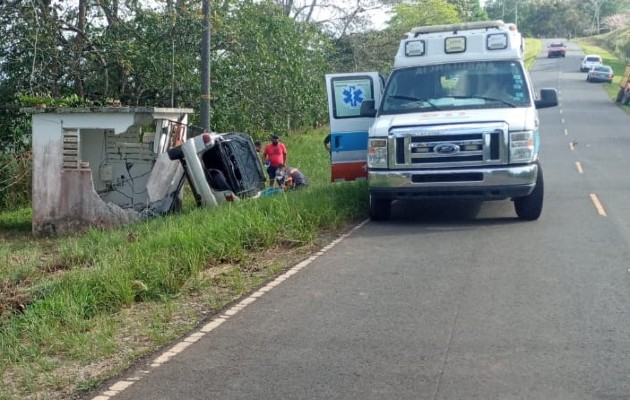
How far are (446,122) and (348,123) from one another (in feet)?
7.78

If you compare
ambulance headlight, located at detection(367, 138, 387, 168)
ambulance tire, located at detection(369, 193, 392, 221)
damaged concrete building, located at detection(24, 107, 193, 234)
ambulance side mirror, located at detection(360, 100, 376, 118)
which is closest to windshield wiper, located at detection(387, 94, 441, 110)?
ambulance side mirror, located at detection(360, 100, 376, 118)

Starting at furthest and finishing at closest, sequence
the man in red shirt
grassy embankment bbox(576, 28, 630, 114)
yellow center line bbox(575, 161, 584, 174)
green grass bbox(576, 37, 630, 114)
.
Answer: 1. grassy embankment bbox(576, 28, 630, 114)
2. green grass bbox(576, 37, 630, 114)
3. yellow center line bbox(575, 161, 584, 174)
4. the man in red shirt

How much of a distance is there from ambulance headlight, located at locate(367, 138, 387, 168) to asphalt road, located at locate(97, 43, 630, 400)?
2.88 feet

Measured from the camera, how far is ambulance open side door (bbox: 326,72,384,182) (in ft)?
43.0

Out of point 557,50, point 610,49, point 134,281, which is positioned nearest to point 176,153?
point 134,281

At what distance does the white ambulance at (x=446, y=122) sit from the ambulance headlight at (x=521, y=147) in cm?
1

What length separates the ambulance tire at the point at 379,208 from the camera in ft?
38.4

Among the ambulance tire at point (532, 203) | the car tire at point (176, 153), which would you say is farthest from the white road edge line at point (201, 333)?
the car tire at point (176, 153)

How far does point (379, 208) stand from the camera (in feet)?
38.9

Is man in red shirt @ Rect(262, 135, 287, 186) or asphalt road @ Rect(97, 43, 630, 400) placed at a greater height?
man in red shirt @ Rect(262, 135, 287, 186)

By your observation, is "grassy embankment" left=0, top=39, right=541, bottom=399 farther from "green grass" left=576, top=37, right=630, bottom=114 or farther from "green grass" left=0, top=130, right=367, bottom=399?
"green grass" left=576, top=37, right=630, bottom=114

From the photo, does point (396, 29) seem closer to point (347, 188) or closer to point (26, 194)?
point (26, 194)

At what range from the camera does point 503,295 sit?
7.50 m

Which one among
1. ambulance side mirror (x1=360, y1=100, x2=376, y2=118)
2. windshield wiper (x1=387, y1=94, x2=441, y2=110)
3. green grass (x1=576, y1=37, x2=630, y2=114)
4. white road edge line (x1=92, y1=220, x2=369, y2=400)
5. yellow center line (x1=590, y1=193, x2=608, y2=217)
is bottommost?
white road edge line (x1=92, y1=220, x2=369, y2=400)
